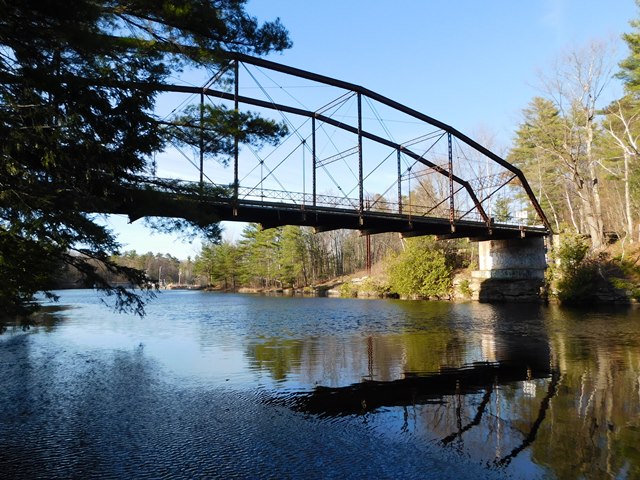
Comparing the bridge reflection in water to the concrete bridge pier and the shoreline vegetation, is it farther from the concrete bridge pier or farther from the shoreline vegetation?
the concrete bridge pier

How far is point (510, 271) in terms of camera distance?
138 ft

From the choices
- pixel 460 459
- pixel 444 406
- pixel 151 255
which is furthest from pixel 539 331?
pixel 151 255

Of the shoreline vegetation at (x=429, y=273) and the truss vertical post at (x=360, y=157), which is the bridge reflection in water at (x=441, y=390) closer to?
the shoreline vegetation at (x=429, y=273)

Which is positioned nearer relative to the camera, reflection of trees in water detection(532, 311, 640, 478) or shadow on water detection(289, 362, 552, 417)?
reflection of trees in water detection(532, 311, 640, 478)

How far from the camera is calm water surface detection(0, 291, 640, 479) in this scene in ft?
19.0

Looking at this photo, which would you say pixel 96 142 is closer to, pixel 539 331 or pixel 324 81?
pixel 539 331

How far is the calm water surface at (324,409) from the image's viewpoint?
228 inches

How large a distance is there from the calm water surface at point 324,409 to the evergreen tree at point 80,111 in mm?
2095

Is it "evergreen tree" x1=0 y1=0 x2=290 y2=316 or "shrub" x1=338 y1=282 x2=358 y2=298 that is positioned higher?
"evergreen tree" x1=0 y1=0 x2=290 y2=316

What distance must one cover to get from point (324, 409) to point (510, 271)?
37.8 meters

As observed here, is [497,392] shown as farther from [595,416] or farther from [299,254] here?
[299,254]

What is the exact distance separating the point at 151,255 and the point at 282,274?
96.8 meters

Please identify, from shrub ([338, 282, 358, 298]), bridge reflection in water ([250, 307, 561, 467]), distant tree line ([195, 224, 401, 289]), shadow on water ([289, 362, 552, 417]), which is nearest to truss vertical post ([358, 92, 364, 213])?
bridge reflection in water ([250, 307, 561, 467])

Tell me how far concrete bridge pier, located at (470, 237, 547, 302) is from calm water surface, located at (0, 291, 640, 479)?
25.3 metres
